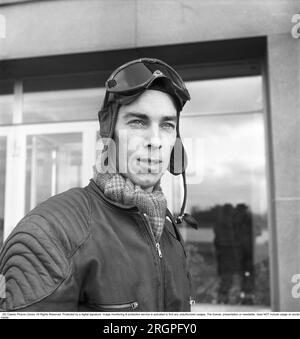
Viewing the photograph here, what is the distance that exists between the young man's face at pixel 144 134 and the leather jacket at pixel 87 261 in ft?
0.30

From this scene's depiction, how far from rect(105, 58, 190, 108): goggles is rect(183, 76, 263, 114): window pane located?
132 cm

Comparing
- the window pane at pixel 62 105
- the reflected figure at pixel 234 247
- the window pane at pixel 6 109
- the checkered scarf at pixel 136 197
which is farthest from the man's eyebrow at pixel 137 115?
the reflected figure at pixel 234 247

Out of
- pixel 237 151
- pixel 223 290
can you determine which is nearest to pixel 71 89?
pixel 237 151

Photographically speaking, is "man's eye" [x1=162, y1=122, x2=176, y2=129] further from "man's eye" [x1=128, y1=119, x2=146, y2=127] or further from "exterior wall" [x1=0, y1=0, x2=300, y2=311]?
"exterior wall" [x1=0, y1=0, x2=300, y2=311]

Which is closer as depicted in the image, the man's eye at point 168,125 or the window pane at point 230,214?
the man's eye at point 168,125

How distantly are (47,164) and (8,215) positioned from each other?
→ 25cm

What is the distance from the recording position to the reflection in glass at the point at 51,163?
163 centimetres

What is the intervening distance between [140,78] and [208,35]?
4.59ft

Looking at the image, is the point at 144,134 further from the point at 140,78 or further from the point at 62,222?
the point at 62,222

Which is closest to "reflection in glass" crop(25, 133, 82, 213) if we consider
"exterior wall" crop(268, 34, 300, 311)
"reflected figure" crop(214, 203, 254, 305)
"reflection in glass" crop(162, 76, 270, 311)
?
"reflection in glass" crop(162, 76, 270, 311)

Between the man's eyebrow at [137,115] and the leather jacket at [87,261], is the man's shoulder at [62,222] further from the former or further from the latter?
the man's eyebrow at [137,115]

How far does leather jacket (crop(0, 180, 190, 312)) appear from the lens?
84 centimetres
